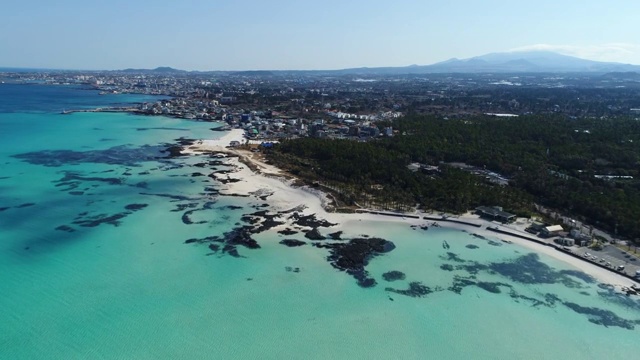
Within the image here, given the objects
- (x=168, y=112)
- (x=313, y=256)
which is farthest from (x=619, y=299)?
(x=168, y=112)

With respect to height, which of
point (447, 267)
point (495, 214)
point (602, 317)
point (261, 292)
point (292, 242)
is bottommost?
point (602, 317)

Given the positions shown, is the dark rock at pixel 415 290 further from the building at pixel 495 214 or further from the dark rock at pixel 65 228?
the dark rock at pixel 65 228

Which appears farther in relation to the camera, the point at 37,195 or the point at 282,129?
the point at 282,129

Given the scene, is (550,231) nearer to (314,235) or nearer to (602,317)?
(602,317)

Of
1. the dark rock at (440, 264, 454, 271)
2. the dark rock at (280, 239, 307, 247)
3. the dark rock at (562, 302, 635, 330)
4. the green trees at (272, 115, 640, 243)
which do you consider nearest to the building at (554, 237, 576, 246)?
the green trees at (272, 115, 640, 243)

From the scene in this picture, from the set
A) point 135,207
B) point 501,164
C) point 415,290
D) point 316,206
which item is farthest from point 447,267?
point 135,207

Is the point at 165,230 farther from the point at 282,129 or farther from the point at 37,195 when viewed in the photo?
the point at 282,129

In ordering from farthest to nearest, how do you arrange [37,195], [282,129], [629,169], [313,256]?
[282,129]
[629,169]
[37,195]
[313,256]
